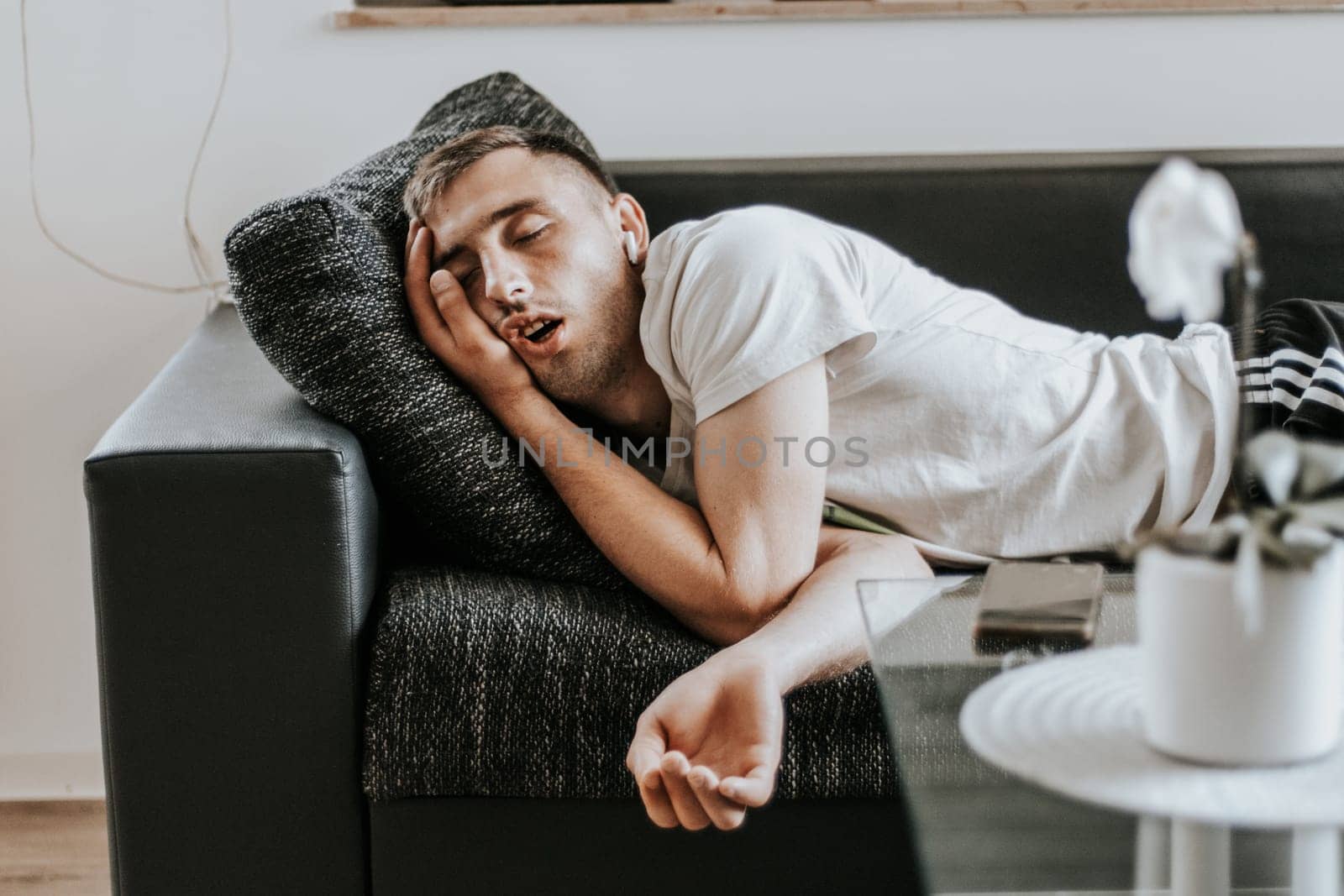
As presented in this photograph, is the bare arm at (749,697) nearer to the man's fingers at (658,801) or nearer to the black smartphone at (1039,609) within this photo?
the man's fingers at (658,801)

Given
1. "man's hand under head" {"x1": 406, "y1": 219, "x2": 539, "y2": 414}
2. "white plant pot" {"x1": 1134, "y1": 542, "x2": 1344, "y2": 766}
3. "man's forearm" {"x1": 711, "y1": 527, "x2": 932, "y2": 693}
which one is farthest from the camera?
"man's hand under head" {"x1": 406, "y1": 219, "x2": 539, "y2": 414}

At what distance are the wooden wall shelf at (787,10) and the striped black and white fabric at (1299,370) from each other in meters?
0.61

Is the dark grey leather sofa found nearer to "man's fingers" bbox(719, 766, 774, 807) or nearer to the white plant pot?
"man's fingers" bbox(719, 766, 774, 807)

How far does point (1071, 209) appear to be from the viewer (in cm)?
179

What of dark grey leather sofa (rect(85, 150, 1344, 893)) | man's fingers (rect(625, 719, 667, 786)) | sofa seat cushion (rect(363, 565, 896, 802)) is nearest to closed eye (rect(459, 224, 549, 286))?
dark grey leather sofa (rect(85, 150, 1344, 893))

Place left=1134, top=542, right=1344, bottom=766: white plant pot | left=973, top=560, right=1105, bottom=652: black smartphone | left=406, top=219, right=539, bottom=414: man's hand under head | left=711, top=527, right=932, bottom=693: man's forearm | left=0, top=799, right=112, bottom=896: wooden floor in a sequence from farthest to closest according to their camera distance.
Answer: left=0, top=799, right=112, bottom=896: wooden floor < left=406, top=219, right=539, bottom=414: man's hand under head < left=711, top=527, right=932, bottom=693: man's forearm < left=973, top=560, right=1105, bottom=652: black smartphone < left=1134, top=542, right=1344, bottom=766: white plant pot

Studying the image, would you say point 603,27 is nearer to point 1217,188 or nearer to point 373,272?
point 373,272

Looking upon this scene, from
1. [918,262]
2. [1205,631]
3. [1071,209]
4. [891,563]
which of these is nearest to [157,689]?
[891,563]

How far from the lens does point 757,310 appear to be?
130cm

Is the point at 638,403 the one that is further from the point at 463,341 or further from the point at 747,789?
the point at 747,789

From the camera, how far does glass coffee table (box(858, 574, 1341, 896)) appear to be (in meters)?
0.69

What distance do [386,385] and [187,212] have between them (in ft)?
2.84

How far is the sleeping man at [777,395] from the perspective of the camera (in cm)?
127

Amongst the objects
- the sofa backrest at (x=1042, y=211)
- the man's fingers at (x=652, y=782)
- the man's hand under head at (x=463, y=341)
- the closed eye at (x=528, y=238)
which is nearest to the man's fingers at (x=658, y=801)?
the man's fingers at (x=652, y=782)
